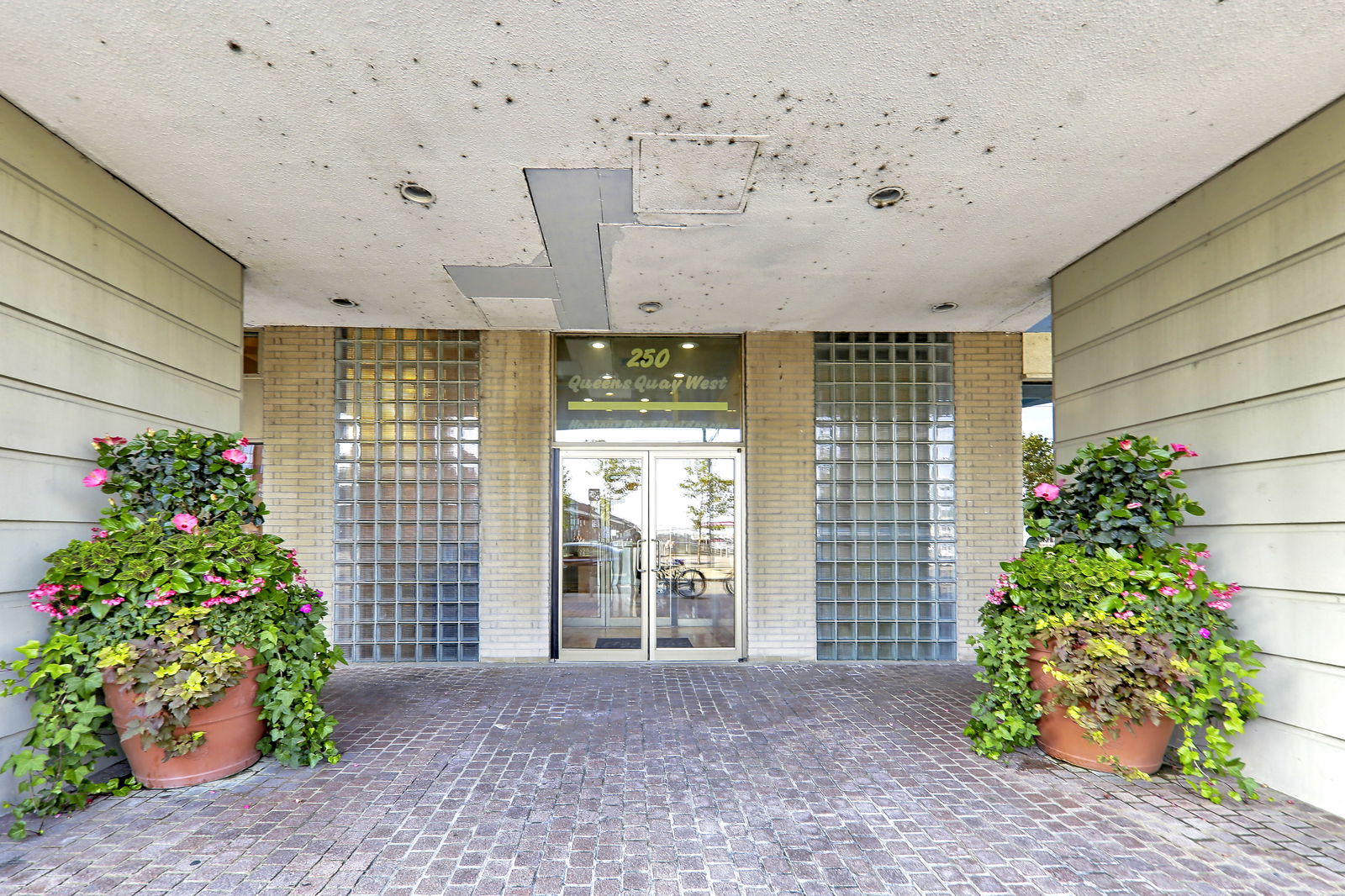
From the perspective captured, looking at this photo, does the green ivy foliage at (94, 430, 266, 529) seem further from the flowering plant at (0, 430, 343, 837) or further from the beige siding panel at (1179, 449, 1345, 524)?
the beige siding panel at (1179, 449, 1345, 524)

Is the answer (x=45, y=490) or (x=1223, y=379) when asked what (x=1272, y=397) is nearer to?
(x=1223, y=379)

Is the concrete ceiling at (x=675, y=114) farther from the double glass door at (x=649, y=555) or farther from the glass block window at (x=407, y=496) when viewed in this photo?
the double glass door at (x=649, y=555)

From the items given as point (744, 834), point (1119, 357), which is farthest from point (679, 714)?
point (1119, 357)

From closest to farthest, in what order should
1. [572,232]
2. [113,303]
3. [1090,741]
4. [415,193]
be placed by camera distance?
[1090,741] → [113,303] → [415,193] → [572,232]

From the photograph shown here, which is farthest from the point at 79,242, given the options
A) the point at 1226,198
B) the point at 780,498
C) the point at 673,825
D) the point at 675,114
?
the point at 1226,198

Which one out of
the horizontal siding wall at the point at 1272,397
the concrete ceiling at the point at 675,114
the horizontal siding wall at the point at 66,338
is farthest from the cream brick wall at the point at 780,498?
the horizontal siding wall at the point at 66,338

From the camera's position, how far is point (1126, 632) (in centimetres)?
311

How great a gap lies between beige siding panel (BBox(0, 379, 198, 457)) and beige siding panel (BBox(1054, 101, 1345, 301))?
5.82 metres

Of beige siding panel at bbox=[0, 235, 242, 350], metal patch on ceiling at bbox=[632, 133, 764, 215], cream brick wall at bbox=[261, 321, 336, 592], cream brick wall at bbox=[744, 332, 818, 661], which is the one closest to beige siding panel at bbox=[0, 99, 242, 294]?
beige siding panel at bbox=[0, 235, 242, 350]

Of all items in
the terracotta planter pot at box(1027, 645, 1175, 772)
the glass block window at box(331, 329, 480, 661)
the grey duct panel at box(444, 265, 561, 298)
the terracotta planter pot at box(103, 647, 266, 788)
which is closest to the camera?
the terracotta planter pot at box(103, 647, 266, 788)

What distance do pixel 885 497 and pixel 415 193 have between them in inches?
187

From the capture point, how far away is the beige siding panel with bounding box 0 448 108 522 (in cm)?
285

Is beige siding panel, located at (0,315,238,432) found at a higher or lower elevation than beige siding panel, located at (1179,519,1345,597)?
higher

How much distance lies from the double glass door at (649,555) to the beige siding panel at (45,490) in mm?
3525
